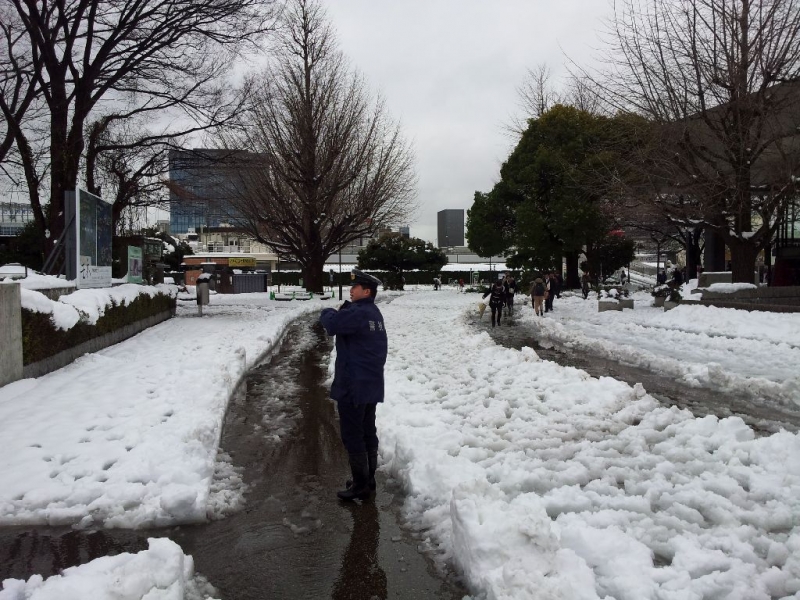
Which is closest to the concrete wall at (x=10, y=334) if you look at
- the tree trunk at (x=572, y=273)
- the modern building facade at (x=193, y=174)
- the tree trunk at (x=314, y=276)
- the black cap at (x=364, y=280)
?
the black cap at (x=364, y=280)

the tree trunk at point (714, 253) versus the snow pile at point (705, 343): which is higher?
the tree trunk at point (714, 253)

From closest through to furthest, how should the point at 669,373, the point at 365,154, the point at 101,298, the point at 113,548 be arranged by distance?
the point at 113,548
the point at 669,373
the point at 101,298
the point at 365,154

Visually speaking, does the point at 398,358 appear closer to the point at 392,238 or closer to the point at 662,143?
the point at 662,143

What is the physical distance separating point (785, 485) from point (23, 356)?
8676 millimetres

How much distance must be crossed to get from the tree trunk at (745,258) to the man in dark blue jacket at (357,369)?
799 inches

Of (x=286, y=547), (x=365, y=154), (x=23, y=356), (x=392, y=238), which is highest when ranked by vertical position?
(x=365, y=154)

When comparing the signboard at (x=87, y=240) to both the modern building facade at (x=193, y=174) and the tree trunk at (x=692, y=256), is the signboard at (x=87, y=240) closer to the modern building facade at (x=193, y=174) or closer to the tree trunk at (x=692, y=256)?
the modern building facade at (x=193, y=174)

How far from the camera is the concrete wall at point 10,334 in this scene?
26.2 ft

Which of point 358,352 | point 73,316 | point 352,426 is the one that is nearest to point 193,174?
point 73,316

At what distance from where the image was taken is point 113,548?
395 centimetres

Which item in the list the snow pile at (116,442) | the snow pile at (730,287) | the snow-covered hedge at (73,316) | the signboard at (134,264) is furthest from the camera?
the snow pile at (730,287)

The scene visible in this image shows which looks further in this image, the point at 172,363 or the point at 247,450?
the point at 172,363

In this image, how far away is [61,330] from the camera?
9.92 m

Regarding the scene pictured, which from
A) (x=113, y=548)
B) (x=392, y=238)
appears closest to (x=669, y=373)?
(x=113, y=548)
